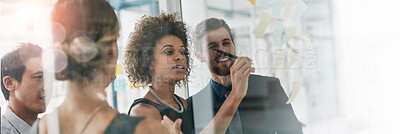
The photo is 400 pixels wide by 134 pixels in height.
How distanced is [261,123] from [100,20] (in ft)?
1.96

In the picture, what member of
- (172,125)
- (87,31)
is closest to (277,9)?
(172,125)

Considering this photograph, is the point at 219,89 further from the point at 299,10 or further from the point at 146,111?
the point at 299,10

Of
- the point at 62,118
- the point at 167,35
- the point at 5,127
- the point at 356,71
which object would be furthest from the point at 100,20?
the point at 356,71

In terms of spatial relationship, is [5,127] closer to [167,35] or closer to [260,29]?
[167,35]

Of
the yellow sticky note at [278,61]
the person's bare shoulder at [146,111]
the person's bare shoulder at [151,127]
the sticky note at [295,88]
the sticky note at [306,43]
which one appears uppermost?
the sticky note at [306,43]

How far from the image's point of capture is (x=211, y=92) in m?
1.17

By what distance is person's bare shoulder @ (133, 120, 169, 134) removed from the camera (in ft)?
3.71

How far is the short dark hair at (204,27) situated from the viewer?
1.16 meters

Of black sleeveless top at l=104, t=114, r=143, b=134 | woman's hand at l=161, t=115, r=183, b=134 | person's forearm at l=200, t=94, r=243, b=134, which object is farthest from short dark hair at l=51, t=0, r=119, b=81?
person's forearm at l=200, t=94, r=243, b=134

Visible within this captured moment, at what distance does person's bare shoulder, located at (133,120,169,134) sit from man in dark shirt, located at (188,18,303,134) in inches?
4.3

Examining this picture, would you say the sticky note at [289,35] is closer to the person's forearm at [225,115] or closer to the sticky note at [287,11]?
the sticky note at [287,11]

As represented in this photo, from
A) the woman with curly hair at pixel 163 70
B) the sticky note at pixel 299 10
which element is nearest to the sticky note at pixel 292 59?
the sticky note at pixel 299 10

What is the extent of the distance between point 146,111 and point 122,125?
9 centimetres

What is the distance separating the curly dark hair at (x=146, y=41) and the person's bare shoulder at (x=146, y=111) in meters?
0.07
